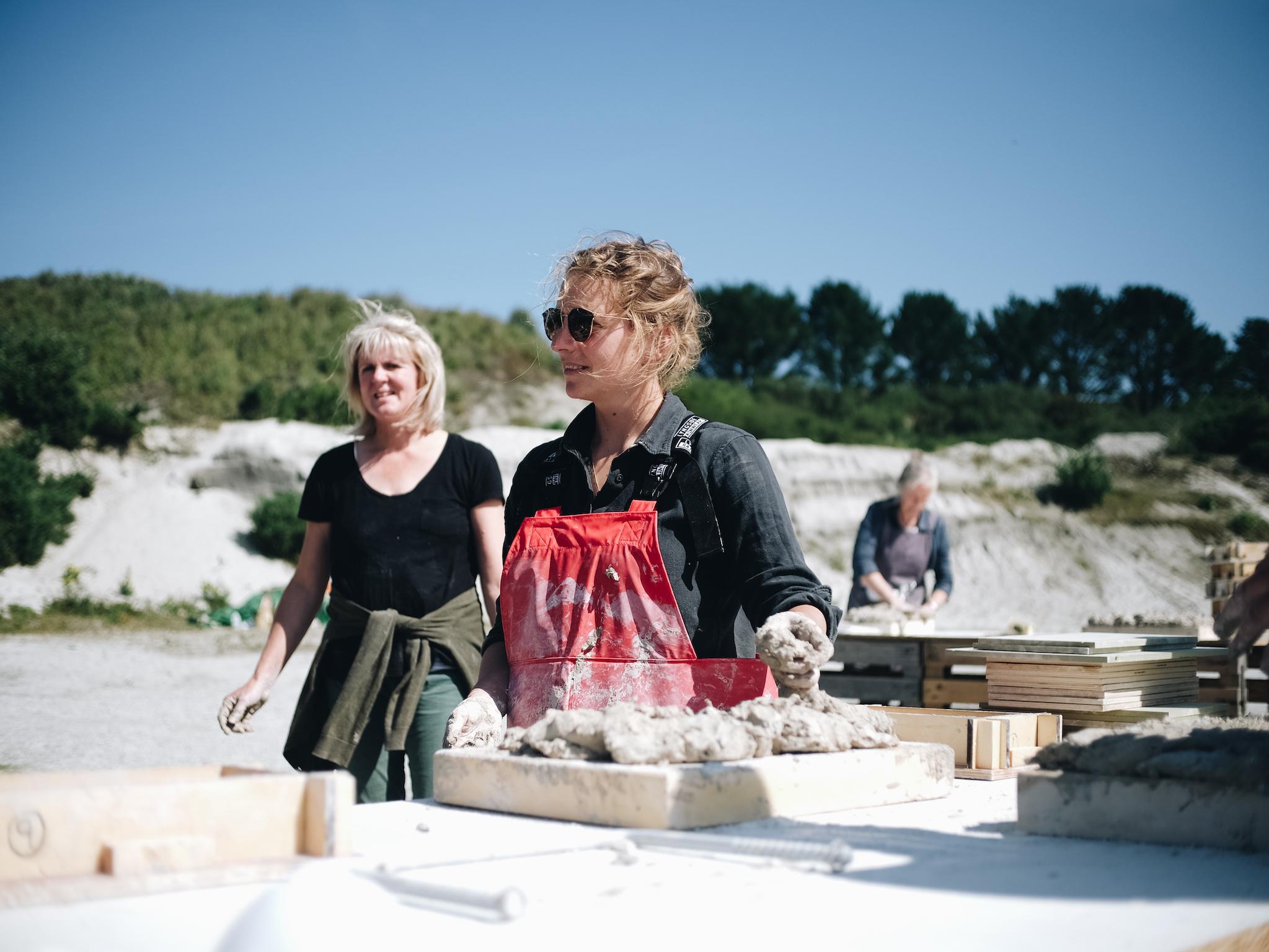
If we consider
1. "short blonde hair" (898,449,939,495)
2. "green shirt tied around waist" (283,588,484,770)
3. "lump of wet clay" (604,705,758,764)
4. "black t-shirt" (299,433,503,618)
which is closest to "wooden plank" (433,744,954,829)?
"lump of wet clay" (604,705,758,764)

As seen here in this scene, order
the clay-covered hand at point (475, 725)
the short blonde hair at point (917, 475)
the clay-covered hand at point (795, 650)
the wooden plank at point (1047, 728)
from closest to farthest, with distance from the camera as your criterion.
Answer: the clay-covered hand at point (795, 650)
the clay-covered hand at point (475, 725)
the wooden plank at point (1047, 728)
the short blonde hair at point (917, 475)

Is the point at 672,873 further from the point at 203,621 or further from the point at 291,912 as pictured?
the point at 203,621

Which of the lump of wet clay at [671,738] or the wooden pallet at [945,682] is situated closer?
the lump of wet clay at [671,738]

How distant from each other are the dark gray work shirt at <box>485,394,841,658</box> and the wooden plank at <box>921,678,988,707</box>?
3688 millimetres

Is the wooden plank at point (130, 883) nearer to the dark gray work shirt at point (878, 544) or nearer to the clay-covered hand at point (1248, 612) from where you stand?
the clay-covered hand at point (1248, 612)

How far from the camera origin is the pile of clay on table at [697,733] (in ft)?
7.27

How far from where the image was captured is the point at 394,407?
4180 millimetres

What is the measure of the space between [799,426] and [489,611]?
3005cm

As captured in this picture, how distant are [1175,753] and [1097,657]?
145cm

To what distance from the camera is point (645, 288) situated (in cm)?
309

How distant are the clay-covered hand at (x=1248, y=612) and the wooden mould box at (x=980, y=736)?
101 cm

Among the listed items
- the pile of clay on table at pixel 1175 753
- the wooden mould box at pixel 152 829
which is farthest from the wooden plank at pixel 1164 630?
the wooden mould box at pixel 152 829

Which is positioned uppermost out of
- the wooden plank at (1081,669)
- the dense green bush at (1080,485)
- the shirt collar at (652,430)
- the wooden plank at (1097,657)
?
the dense green bush at (1080,485)

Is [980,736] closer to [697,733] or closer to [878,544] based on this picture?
[697,733]
